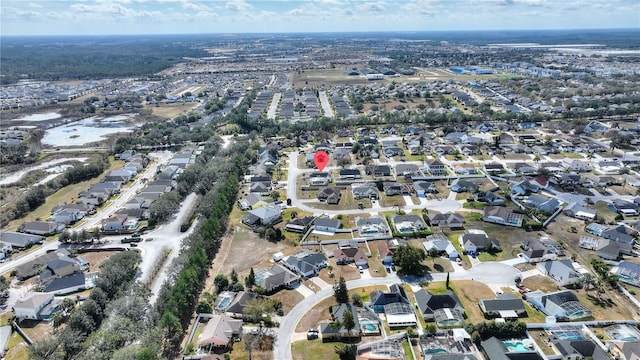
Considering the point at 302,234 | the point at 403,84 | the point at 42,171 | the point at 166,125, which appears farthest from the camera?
the point at 403,84

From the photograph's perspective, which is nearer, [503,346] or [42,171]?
[503,346]

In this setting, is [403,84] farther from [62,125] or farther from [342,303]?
[342,303]

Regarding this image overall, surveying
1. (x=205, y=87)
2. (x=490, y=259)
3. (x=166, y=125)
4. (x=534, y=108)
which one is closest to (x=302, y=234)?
(x=490, y=259)

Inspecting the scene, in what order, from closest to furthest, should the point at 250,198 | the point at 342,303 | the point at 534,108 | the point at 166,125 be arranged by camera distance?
1. the point at 342,303
2. the point at 250,198
3. the point at 166,125
4. the point at 534,108

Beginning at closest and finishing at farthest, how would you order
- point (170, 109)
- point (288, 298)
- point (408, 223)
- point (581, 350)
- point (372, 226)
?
A: 1. point (581, 350)
2. point (288, 298)
3. point (372, 226)
4. point (408, 223)
5. point (170, 109)

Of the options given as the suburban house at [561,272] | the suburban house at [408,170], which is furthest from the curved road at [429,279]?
the suburban house at [408,170]

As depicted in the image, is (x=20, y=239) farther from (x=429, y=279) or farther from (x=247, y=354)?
(x=429, y=279)

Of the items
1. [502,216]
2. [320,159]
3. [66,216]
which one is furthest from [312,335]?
[320,159]
